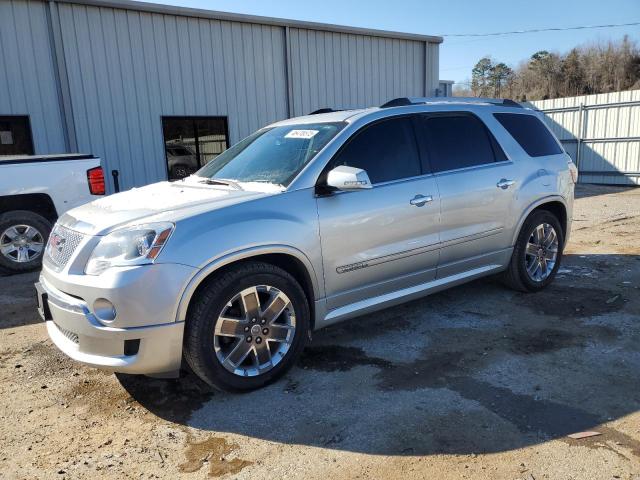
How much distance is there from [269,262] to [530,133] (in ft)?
10.6

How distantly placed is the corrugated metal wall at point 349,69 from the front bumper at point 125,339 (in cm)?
1029

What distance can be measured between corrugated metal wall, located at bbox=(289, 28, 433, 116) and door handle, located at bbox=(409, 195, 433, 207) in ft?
30.0

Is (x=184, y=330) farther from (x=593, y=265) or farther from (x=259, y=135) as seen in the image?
(x=593, y=265)

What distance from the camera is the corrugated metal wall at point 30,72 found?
9.36 metres

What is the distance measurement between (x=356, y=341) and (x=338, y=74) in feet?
33.8

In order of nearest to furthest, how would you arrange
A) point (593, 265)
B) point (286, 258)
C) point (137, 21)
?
point (286, 258) < point (593, 265) < point (137, 21)

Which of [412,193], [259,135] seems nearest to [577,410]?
[412,193]

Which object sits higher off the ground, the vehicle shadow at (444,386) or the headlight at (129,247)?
the headlight at (129,247)

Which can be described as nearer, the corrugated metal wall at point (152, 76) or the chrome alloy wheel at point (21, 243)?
the chrome alloy wheel at point (21, 243)

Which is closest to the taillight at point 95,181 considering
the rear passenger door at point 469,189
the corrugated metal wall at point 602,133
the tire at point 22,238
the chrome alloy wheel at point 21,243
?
the tire at point 22,238

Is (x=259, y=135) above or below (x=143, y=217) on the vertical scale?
above

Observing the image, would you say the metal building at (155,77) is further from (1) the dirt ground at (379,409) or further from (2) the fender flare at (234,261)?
(2) the fender flare at (234,261)

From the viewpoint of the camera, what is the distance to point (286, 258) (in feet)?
11.7

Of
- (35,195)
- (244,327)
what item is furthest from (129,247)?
(35,195)
